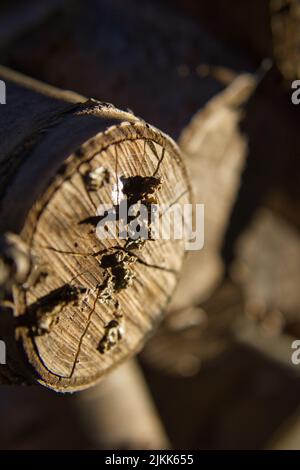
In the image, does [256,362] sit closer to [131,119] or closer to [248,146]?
[248,146]

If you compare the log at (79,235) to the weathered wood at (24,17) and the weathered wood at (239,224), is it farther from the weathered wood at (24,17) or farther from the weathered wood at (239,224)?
the weathered wood at (24,17)

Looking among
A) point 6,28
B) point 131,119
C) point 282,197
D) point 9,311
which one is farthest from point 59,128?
point 282,197

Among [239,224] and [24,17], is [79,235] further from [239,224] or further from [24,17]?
[239,224]

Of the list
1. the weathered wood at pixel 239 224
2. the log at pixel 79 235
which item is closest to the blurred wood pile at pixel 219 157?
the weathered wood at pixel 239 224

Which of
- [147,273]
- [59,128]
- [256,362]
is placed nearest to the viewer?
[59,128]

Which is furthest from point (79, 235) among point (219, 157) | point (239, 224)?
point (239, 224)

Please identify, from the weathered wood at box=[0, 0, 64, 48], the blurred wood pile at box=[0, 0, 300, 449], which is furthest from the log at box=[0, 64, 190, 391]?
the weathered wood at box=[0, 0, 64, 48]
